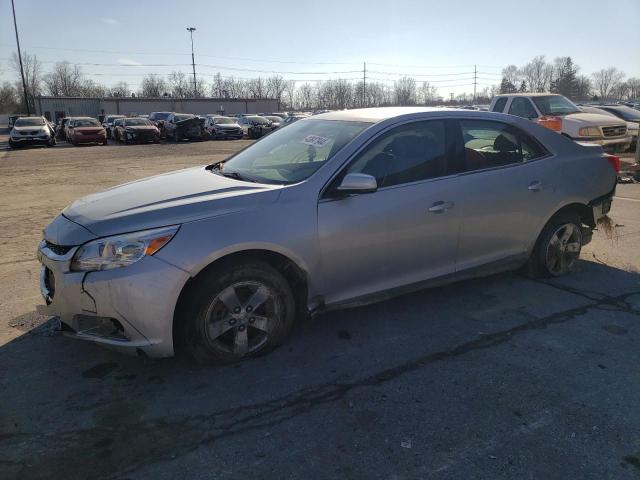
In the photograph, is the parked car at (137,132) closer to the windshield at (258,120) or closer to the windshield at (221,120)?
the windshield at (221,120)

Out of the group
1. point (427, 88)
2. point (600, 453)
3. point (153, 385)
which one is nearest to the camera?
point (600, 453)

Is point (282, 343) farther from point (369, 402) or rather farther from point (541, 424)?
point (541, 424)

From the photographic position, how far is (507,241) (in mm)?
4426

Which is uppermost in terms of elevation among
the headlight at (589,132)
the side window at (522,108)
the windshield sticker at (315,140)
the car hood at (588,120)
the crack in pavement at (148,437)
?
the side window at (522,108)

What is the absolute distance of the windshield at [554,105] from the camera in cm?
1340

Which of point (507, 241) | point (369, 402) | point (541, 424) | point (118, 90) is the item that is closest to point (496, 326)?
point (507, 241)

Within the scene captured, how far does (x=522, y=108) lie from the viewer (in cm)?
1347

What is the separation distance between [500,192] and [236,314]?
2456 millimetres

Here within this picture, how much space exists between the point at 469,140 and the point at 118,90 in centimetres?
10966

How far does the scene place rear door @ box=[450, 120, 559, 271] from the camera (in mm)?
4125

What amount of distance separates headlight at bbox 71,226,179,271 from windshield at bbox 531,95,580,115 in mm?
12867

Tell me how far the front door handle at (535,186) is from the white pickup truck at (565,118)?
949 cm

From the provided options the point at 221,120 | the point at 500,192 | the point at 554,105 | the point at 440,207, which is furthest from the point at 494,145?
the point at 221,120

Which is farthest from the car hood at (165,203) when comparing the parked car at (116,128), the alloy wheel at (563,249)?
the parked car at (116,128)
